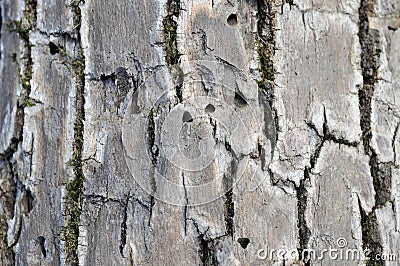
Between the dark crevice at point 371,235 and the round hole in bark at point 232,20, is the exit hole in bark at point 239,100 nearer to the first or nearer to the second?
the round hole in bark at point 232,20

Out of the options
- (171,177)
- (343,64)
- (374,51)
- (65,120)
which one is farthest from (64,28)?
(374,51)

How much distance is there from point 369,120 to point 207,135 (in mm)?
482

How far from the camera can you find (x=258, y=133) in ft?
4.68

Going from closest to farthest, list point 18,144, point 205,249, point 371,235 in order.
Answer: point 205,249 → point 371,235 → point 18,144

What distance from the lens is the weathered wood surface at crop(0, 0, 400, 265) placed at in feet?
4.60

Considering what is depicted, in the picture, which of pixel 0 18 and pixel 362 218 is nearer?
pixel 362 218

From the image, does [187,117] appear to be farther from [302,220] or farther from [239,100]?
[302,220]

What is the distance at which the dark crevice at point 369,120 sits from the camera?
4.91 feet

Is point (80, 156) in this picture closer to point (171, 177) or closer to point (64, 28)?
point (171, 177)

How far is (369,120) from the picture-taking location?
1.54m

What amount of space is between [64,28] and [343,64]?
793mm

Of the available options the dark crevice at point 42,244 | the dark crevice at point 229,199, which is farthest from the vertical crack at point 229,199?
the dark crevice at point 42,244

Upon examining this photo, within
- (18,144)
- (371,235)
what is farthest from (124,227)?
(371,235)

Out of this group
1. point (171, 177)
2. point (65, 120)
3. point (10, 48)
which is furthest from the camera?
point (10, 48)
